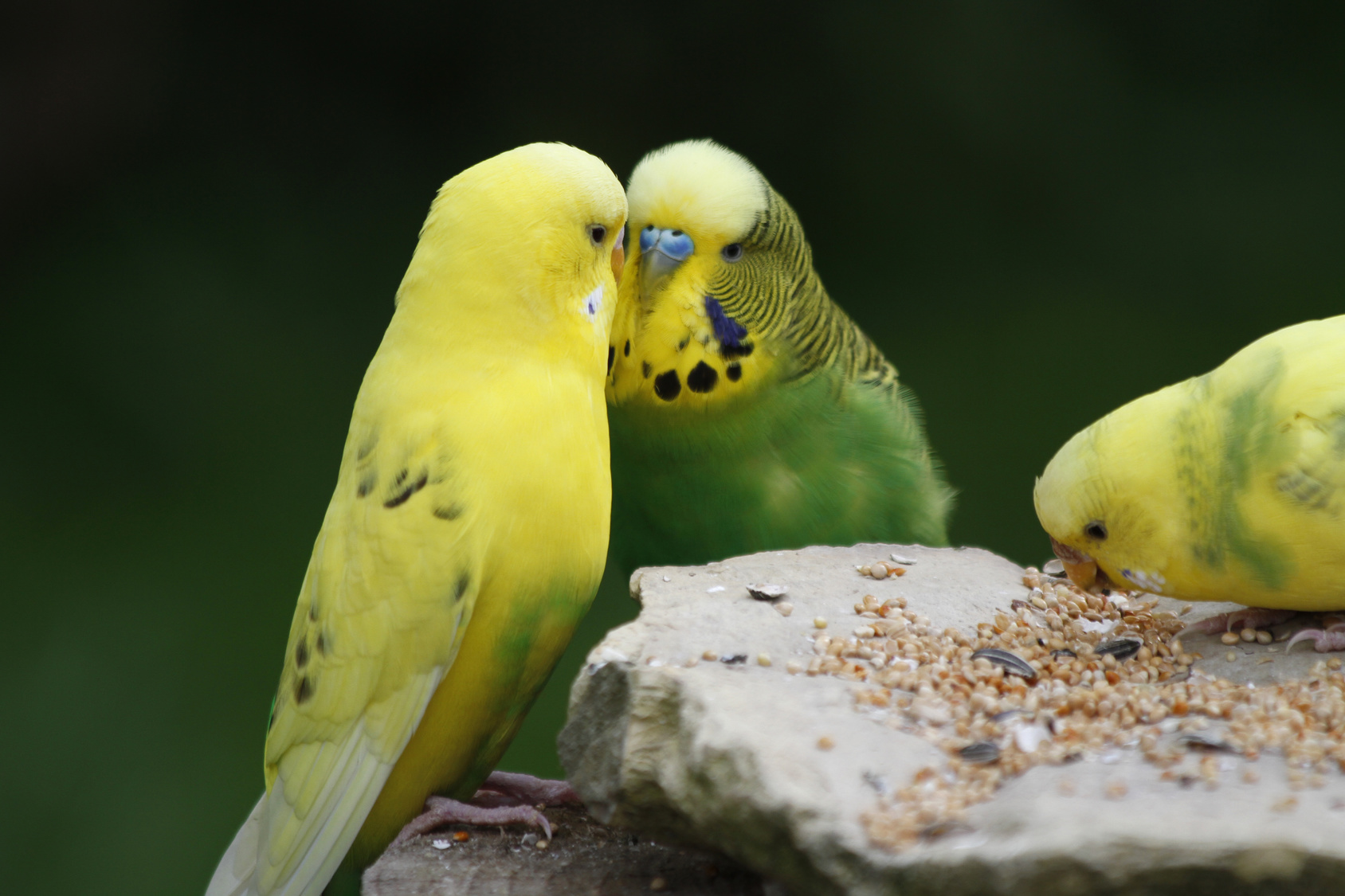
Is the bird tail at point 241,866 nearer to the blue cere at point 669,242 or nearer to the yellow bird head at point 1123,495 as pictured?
the blue cere at point 669,242

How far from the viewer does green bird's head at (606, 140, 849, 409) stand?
2.87 meters

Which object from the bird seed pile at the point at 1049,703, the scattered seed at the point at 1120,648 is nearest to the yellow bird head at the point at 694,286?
the bird seed pile at the point at 1049,703

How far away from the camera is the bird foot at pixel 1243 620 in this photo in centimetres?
227

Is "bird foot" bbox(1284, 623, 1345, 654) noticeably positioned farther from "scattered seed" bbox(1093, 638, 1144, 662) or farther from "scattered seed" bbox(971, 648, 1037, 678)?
"scattered seed" bbox(971, 648, 1037, 678)

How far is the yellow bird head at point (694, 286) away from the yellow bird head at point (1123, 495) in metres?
0.97

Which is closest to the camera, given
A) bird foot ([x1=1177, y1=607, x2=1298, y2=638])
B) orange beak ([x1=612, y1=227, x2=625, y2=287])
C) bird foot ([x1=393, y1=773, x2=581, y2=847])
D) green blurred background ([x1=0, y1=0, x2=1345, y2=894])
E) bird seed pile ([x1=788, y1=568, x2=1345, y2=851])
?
bird seed pile ([x1=788, y1=568, x2=1345, y2=851])

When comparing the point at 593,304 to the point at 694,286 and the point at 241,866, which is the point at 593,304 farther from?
the point at 241,866

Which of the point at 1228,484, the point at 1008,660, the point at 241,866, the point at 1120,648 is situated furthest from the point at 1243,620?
the point at 241,866

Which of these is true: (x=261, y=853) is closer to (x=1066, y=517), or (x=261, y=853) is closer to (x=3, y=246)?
(x=1066, y=517)

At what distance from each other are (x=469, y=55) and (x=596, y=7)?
59 cm

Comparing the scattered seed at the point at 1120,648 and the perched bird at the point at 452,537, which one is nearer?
the perched bird at the point at 452,537

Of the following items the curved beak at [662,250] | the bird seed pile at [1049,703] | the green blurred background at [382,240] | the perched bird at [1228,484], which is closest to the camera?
the bird seed pile at [1049,703]

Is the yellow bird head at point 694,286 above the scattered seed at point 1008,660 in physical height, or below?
above

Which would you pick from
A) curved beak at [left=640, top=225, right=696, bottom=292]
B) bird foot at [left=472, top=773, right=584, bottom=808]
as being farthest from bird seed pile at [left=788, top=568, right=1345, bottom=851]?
curved beak at [left=640, top=225, right=696, bottom=292]
